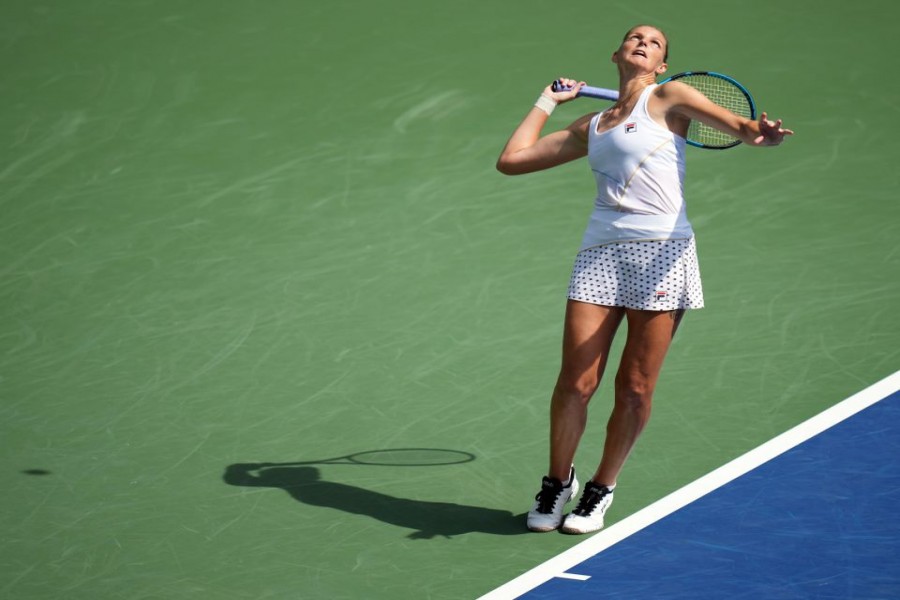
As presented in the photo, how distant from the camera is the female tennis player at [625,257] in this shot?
6105mm

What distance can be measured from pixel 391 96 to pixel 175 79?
185 cm

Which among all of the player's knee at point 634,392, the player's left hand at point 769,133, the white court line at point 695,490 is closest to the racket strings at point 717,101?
the player's left hand at point 769,133

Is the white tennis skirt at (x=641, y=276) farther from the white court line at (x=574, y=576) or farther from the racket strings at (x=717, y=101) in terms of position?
the white court line at (x=574, y=576)

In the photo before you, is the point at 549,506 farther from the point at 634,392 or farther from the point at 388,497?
the point at 388,497

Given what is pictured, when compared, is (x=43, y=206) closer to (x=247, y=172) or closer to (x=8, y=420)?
(x=247, y=172)

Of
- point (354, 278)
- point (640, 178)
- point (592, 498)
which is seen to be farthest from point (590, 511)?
point (354, 278)

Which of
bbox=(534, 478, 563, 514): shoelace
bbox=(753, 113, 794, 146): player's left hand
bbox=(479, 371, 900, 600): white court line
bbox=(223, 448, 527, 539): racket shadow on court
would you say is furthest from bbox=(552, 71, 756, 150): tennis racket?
bbox=(223, 448, 527, 539): racket shadow on court

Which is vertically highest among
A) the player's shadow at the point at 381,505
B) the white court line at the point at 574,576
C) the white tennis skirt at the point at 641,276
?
the white tennis skirt at the point at 641,276

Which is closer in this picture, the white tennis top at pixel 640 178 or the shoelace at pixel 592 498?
the white tennis top at pixel 640 178

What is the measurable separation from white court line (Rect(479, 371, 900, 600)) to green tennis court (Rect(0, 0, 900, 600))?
77 mm

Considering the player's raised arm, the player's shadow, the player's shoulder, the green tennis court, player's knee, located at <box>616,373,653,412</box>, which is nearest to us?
the player's shoulder

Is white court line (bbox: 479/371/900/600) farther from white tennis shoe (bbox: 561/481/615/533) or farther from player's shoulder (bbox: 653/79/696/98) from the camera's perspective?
player's shoulder (bbox: 653/79/696/98)

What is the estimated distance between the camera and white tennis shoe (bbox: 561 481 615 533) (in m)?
6.42

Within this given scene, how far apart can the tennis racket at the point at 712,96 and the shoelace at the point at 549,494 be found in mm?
1658
